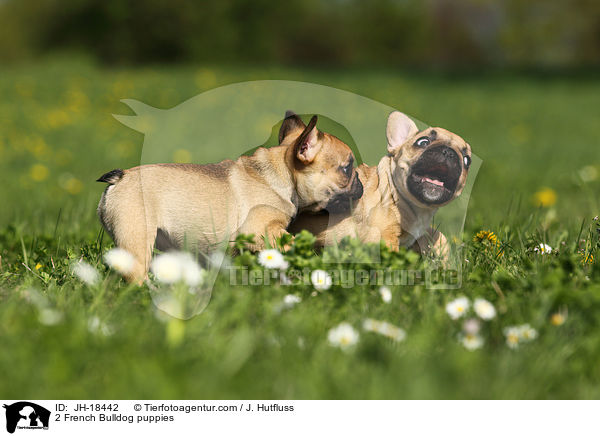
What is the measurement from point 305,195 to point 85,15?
134 ft

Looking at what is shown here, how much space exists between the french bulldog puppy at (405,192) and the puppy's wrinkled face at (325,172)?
11 cm

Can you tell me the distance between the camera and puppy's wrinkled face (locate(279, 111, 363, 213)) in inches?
125

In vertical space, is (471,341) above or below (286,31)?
below

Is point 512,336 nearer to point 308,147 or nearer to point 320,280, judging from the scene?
point 320,280

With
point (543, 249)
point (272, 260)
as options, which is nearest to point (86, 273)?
point (272, 260)

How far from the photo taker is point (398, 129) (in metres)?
3.23

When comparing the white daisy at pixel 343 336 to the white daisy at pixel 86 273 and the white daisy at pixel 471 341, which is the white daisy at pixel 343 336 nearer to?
the white daisy at pixel 471 341

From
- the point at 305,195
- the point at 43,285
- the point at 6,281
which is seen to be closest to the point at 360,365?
the point at 305,195

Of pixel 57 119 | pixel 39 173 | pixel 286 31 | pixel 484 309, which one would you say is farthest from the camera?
pixel 286 31

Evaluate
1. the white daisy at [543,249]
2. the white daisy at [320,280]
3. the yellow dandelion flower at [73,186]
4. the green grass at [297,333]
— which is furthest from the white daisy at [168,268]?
the yellow dandelion flower at [73,186]

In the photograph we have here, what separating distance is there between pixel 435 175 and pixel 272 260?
2.85 feet
